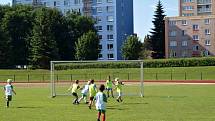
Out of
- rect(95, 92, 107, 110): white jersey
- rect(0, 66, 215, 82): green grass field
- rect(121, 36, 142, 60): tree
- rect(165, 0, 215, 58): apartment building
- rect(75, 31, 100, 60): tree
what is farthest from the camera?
rect(165, 0, 215, 58): apartment building

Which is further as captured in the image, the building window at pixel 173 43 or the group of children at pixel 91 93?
the building window at pixel 173 43

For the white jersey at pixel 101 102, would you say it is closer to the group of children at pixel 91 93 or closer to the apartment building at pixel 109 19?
the group of children at pixel 91 93

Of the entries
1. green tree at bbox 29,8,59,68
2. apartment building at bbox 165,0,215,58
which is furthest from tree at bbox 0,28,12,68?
apartment building at bbox 165,0,215,58

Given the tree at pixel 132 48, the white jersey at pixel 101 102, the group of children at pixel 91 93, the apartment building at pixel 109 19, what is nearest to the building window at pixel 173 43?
the tree at pixel 132 48

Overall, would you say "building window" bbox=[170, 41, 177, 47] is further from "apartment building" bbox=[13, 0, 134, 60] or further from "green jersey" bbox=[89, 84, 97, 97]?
"green jersey" bbox=[89, 84, 97, 97]

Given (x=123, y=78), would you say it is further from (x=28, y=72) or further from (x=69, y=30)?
(x=69, y=30)

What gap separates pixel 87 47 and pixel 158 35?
22327mm

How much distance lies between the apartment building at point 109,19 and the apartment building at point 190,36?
17.8 m

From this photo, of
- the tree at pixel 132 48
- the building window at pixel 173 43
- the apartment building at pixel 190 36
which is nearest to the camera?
the tree at pixel 132 48

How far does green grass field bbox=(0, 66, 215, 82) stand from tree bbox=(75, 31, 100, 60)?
2381cm

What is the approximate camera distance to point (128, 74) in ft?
241

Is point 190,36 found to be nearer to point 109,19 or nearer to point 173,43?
point 173,43

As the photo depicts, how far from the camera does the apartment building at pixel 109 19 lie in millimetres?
133750

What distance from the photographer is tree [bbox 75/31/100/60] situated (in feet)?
332
